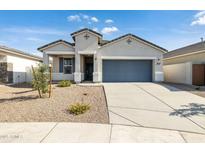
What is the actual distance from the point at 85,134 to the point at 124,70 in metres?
14.1

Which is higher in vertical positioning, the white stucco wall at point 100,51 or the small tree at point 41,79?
the white stucco wall at point 100,51

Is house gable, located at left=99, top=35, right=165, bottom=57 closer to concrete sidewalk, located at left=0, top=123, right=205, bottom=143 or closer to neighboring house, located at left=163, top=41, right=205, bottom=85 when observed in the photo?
neighboring house, located at left=163, top=41, right=205, bottom=85

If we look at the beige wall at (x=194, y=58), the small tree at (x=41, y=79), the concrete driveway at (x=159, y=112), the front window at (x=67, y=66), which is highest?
the beige wall at (x=194, y=58)

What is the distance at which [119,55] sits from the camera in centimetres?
1859

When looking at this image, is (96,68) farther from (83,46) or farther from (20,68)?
(20,68)

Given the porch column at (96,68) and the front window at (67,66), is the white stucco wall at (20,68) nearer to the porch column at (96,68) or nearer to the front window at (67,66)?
the front window at (67,66)

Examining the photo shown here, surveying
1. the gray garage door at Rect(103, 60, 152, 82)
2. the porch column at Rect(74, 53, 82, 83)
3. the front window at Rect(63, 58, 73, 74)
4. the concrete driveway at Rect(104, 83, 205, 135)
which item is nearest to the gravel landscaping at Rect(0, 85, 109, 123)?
the concrete driveway at Rect(104, 83, 205, 135)

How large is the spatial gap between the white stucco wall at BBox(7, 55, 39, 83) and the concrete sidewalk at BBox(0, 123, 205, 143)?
14.9 m

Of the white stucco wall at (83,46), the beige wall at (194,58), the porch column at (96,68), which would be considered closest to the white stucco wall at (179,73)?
the beige wall at (194,58)

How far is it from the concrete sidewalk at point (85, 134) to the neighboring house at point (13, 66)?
1344cm

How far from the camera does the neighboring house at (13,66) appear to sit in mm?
18406
